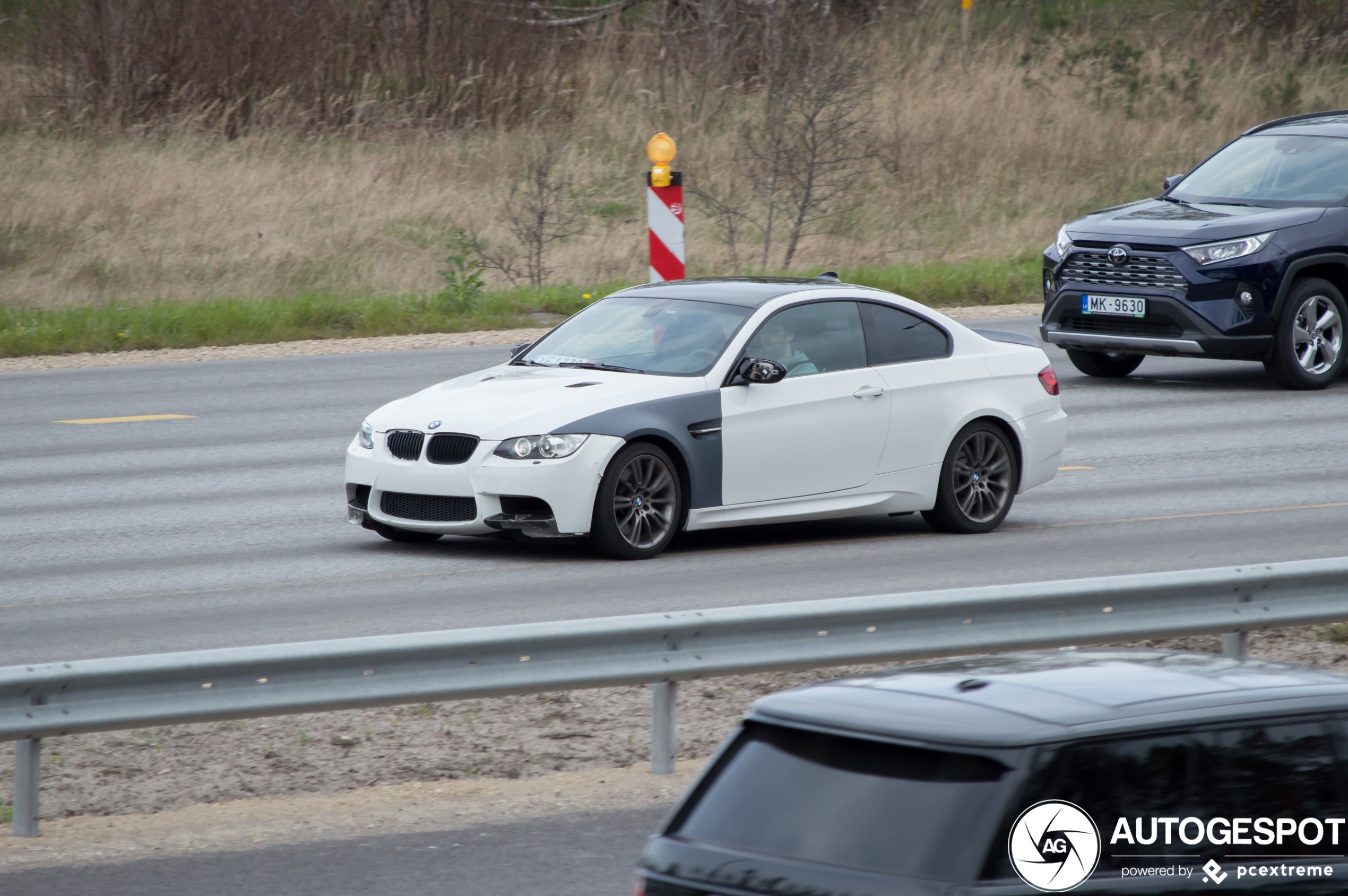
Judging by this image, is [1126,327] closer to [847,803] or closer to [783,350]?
[783,350]

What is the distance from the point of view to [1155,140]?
36125 millimetres

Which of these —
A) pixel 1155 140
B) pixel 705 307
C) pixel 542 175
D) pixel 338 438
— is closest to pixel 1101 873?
pixel 705 307

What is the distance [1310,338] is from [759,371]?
26.2ft

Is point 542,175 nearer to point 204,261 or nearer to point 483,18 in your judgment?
point 204,261

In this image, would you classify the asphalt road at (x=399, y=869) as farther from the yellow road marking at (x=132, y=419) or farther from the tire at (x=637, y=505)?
the yellow road marking at (x=132, y=419)

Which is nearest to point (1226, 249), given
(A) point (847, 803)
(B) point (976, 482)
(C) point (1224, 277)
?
(C) point (1224, 277)

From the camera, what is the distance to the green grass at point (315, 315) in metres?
20.8

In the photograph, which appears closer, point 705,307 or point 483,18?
point 705,307

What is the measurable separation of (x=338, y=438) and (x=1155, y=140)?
24777 mm

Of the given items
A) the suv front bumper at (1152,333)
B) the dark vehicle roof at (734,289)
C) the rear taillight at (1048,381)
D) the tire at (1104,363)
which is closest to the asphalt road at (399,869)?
the dark vehicle roof at (734,289)

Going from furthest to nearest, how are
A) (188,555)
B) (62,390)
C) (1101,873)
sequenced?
(62,390), (188,555), (1101,873)

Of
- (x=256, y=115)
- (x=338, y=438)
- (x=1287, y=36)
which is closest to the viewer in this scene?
(x=338, y=438)

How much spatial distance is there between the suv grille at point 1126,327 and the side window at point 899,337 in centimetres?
529

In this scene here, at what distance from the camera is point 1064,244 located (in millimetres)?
Result: 17141
